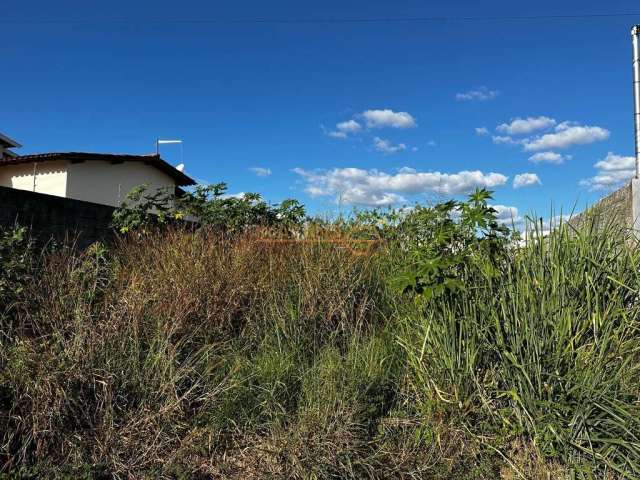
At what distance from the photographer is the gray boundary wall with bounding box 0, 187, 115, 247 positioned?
486 cm

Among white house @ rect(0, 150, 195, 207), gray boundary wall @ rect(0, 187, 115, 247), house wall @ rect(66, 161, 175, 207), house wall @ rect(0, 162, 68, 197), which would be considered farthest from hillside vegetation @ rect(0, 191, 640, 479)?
house wall @ rect(0, 162, 68, 197)

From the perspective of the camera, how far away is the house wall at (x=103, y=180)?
14609mm

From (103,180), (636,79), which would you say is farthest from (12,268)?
(103,180)

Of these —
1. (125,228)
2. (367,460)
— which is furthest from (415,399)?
(125,228)

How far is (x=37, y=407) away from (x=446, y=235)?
278 centimetres

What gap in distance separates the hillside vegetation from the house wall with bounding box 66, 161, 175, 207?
11.7 meters

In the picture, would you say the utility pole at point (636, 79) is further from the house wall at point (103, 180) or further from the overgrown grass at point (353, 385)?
the house wall at point (103, 180)

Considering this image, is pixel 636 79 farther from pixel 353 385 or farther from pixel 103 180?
pixel 103 180

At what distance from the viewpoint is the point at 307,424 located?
276cm

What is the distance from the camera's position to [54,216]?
5.46m

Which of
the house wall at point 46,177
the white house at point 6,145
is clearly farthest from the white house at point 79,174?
the white house at point 6,145

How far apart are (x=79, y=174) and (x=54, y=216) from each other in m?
10.5

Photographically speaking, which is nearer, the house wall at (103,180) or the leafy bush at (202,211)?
the leafy bush at (202,211)

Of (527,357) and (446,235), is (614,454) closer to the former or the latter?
(527,357)
